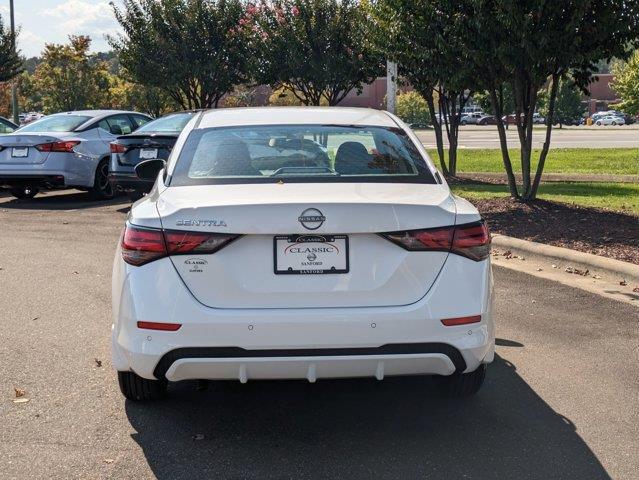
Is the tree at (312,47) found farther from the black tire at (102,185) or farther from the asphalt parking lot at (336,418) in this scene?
the asphalt parking lot at (336,418)

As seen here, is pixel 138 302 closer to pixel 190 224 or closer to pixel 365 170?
pixel 190 224

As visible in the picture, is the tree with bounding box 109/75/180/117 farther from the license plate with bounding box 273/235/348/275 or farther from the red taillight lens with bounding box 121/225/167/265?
the license plate with bounding box 273/235/348/275

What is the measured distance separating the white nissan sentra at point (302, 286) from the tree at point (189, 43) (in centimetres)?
1954

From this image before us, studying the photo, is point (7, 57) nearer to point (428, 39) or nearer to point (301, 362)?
point (428, 39)

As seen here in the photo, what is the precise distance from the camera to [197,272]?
3961 millimetres

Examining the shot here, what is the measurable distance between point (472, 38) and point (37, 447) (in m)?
8.31

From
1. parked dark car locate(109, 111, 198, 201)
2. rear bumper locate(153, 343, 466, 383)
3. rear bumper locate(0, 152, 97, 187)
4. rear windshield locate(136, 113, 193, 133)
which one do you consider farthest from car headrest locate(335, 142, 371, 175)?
rear bumper locate(0, 152, 97, 187)

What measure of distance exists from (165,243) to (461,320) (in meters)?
1.43

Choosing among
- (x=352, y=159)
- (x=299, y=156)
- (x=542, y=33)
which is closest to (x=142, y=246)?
(x=299, y=156)

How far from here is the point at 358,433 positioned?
4348 millimetres

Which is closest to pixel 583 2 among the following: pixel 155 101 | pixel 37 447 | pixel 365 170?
pixel 365 170

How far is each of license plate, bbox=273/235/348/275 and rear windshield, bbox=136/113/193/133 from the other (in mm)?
9476

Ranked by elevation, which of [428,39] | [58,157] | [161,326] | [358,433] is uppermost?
[428,39]

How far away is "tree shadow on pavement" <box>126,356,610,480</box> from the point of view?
391 centimetres
